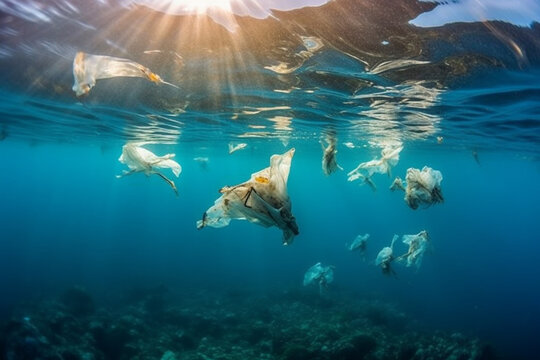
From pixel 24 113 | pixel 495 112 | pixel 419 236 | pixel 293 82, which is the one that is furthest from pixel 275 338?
pixel 24 113

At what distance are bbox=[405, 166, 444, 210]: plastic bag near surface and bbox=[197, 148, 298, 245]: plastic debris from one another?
3.73 meters

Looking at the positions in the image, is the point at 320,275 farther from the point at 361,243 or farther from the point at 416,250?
the point at 416,250

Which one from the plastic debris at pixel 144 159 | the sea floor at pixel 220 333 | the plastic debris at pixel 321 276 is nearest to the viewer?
the plastic debris at pixel 144 159

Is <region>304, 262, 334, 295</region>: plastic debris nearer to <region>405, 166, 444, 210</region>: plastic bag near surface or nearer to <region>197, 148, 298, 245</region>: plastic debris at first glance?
<region>405, 166, 444, 210</region>: plastic bag near surface

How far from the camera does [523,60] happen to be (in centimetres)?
881

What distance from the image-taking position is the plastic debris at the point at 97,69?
368cm

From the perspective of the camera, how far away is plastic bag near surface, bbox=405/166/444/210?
18.6 feet

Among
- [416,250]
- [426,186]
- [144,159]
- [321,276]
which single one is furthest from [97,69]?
[321,276]

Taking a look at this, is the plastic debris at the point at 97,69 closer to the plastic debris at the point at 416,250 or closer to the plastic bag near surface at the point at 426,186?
the plastic bag near surface at the point at 426,186

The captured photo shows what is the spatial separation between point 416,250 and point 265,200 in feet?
20.3

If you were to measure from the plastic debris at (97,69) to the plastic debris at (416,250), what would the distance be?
654 centimetres

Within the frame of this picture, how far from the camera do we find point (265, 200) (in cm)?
268

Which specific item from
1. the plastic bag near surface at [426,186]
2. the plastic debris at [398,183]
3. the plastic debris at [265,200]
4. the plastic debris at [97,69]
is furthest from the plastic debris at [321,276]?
the plastic debris at [97,69]

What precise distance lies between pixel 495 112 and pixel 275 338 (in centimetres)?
1416
